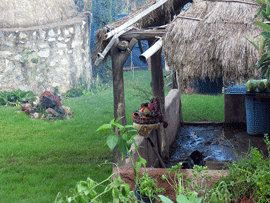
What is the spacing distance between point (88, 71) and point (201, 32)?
8945mm

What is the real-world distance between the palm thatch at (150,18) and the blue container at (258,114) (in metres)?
2.38

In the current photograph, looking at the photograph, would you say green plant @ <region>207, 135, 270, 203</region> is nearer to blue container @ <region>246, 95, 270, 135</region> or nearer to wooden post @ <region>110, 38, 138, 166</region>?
wooden post @ <region>110, 38, 138, 166</region>

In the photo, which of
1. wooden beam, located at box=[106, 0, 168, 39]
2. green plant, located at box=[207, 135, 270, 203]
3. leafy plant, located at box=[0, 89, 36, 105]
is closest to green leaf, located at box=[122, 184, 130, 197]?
green plant, located at box=[207, 135, 270, 203]

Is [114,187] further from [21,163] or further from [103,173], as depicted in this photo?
[21,163]

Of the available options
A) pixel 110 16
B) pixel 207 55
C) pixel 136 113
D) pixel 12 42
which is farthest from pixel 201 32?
pixel 110 16

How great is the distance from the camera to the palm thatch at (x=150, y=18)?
13.7 ft

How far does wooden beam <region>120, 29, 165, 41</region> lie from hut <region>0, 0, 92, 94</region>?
23.2ft

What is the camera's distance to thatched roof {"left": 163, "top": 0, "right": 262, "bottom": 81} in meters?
3.69

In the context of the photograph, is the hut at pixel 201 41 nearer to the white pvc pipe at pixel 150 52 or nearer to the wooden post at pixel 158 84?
the white pvc pipe at pixel 150 52

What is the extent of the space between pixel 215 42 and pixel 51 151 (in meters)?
3.90

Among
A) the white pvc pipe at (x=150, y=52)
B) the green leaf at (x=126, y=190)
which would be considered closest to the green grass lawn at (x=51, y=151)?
the white pvc pipe at (x=150, y=52)

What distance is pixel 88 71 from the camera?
40.8 ft

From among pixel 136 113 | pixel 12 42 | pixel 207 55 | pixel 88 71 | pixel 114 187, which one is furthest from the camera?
pixel 88 71

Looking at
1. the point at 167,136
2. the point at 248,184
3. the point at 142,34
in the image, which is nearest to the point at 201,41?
the point at 142,34
